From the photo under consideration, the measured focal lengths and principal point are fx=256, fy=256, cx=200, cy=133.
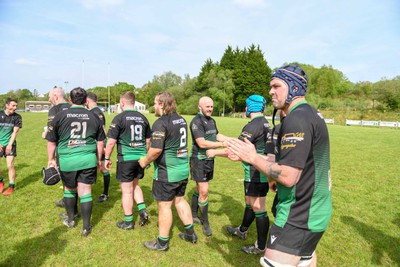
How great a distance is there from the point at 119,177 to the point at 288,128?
13.4 ft

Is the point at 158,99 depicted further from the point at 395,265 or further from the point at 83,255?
the point at 395,265

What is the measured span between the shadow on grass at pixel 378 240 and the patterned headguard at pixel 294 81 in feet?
12.9

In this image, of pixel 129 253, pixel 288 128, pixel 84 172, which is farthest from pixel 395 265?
pixel 84 172

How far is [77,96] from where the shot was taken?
492 centimetres

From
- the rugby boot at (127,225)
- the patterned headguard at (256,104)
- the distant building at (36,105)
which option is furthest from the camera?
the distant building at (36,105)

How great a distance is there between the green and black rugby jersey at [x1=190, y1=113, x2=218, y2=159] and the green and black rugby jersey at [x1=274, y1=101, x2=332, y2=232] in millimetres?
3065

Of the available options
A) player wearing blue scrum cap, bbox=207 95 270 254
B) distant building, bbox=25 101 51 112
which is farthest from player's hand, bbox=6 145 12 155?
distant building, bbox=25 101 51 112

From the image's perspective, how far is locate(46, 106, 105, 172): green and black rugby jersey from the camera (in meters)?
4.80

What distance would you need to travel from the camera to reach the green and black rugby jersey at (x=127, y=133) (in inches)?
209

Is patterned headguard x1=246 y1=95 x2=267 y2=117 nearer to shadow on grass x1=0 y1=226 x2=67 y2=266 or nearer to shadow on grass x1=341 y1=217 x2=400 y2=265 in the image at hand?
shadow on grass x1=341 y1=217 x2=400 y2=265

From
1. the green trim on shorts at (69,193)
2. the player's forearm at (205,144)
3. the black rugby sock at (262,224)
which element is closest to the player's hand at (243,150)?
the black rugby sock at (262,224)

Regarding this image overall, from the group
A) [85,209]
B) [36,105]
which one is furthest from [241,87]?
[36,105]

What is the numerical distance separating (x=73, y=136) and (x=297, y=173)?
4218 mm

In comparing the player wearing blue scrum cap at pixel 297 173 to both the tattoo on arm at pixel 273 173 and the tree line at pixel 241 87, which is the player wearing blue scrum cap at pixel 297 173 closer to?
the tattoo on arm at pixel 273 173
